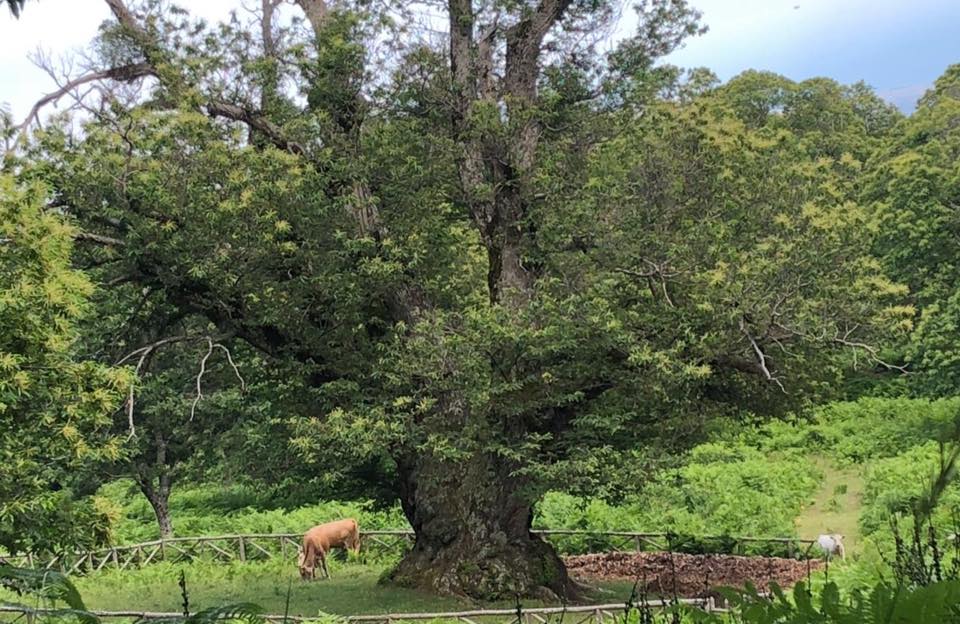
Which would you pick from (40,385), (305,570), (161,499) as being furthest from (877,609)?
(161,499)

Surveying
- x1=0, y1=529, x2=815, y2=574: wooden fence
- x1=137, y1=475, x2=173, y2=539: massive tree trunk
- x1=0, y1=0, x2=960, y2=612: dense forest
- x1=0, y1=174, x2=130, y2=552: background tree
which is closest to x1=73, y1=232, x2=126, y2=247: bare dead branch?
x1=0, y1=0, x2=960, y2=612: dense forest

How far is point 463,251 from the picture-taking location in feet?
50.4

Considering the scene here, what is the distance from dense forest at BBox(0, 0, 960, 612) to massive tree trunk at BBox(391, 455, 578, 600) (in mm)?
45

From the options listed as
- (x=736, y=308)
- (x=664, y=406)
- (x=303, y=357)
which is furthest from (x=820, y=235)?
(x=303, y=357)

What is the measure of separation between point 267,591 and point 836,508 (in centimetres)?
1361

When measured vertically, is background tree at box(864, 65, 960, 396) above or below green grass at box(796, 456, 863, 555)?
above

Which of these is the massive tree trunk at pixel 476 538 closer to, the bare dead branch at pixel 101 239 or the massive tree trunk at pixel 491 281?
the massive tree trunk at pixel 491 281

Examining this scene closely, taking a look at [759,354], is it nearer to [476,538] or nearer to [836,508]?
[476,538]

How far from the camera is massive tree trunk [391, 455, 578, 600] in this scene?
13.2 metres

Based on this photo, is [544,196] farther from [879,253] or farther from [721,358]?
[879,253]

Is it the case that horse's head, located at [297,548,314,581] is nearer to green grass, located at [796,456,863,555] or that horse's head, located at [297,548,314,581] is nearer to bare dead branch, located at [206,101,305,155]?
bare dead branch, located at [206,101,305,155]

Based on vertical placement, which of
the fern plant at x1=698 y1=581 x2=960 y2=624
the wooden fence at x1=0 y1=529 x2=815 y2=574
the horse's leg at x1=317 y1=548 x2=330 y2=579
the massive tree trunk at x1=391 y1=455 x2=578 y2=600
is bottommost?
the wooden fence at x1=0 y1=529 x2=815 y2=574

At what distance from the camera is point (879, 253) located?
30.2 m

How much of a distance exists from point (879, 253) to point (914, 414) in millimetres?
5670
